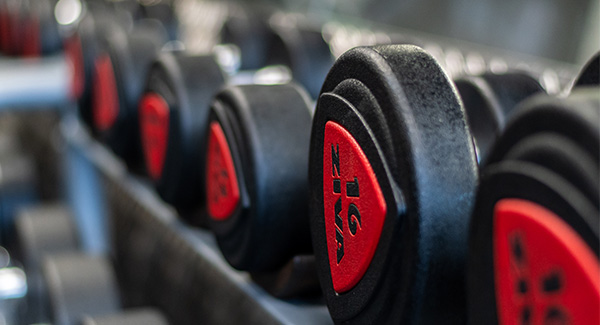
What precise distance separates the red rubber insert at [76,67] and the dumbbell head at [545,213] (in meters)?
1.05

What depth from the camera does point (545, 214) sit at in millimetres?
285

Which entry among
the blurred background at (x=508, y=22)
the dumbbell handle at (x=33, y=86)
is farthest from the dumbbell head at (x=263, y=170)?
the blurred background at (x=508, y=22)

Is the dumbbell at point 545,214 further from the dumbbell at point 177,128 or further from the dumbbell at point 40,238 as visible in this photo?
the dumbbell at point 40,238

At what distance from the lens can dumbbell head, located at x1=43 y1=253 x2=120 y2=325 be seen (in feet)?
2.83

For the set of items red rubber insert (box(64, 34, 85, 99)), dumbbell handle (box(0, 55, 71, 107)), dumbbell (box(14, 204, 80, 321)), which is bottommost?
dumbbell (box(14, 204, 80, 321))

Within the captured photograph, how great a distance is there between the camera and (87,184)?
127 cm

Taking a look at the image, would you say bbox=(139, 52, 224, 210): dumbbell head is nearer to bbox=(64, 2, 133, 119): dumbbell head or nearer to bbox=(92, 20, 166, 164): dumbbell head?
bbox=(92, 20, 166, 164): dumbbell head

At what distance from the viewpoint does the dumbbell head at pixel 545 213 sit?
0.87 feet

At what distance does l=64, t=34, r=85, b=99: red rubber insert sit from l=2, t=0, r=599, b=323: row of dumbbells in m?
0.51

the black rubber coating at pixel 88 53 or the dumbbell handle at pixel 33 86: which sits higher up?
the black rubber coating at pixel 88 53

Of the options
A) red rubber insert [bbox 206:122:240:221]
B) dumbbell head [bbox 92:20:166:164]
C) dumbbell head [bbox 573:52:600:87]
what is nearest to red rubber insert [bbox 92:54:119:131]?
dumbbell head [bbox 92:20:166:164]

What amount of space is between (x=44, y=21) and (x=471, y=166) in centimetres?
161

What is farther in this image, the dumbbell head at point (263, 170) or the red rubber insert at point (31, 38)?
the red rubber insert at point (31, 38)

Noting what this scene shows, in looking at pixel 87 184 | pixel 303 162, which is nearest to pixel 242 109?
pixel 303 162
